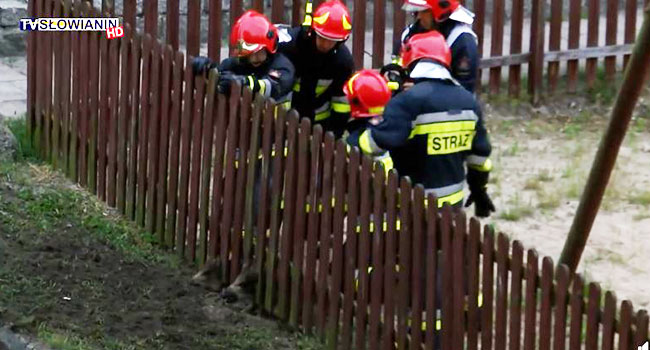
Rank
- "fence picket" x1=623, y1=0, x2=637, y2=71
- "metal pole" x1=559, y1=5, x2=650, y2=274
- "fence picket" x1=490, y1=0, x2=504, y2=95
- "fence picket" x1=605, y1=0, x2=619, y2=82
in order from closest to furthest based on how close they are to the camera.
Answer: "metal pole" x1=559, y1=5, x2=650, y2=274 < "fence picket" x1=490, y1=0, x2=504, y2=95 < "fence picket" x1=605, y1=0, x2=619, y2=82 < "fence picket" x1=623, y1=0, x2=637, y2=71

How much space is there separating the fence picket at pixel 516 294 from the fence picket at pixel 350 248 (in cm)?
105

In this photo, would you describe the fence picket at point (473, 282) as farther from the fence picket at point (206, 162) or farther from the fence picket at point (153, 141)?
the fence picket at point (153, 141)

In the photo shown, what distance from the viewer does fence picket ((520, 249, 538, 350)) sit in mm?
5711

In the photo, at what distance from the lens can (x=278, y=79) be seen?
304 inches

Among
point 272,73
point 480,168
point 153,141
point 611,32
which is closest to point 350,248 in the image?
point 480,168

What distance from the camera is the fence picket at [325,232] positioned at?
6.80 meters

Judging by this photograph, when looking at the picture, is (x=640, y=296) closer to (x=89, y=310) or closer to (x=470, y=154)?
(x=470, y=154)

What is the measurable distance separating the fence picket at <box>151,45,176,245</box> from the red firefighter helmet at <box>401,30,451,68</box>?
5.01ft

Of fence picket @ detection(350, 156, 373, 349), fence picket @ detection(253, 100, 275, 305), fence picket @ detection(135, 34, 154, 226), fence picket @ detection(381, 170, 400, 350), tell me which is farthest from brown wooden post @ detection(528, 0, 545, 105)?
fence picket @ detection(381, 170, 400, 350)

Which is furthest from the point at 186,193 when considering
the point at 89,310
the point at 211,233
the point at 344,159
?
the point at 344,159

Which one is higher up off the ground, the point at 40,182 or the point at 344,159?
the point at 344,159

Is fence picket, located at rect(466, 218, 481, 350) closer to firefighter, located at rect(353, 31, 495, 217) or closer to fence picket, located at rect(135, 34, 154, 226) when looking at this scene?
firefighter, located at rect(353, 31, 495, 217)

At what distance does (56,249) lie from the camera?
796 cm

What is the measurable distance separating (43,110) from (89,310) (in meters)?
2.45
